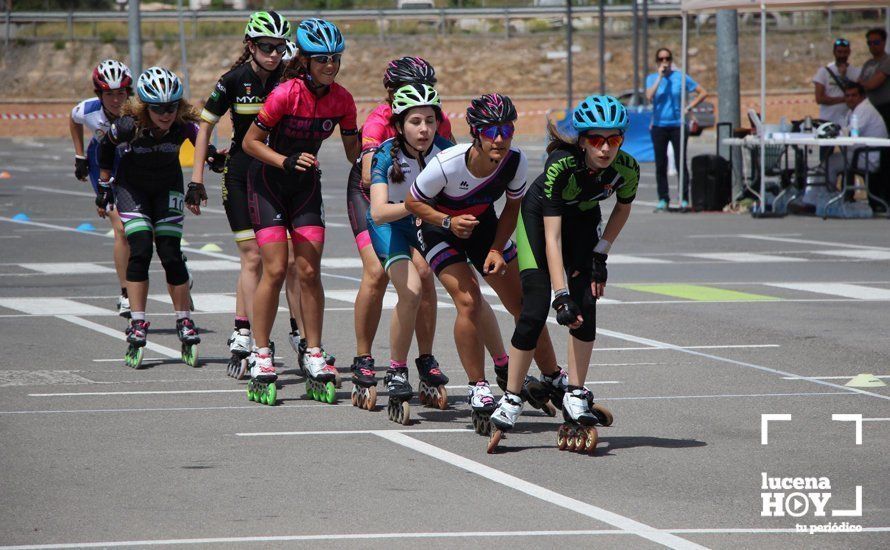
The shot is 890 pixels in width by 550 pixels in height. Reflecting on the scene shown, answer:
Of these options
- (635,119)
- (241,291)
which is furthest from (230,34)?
(241,291)


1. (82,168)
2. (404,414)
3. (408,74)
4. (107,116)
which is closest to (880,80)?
→ (82,168)

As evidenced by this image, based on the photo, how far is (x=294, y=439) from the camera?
8516mm

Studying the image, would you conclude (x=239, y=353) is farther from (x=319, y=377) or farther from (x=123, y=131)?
(x=123, y=131)

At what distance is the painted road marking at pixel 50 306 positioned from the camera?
14.1 m

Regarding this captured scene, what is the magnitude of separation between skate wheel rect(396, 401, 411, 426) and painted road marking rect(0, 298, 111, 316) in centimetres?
584

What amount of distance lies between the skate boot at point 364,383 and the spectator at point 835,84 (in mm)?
14898

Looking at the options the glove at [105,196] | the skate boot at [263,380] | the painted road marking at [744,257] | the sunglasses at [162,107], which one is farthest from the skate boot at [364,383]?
the painted road marking at [744,257]

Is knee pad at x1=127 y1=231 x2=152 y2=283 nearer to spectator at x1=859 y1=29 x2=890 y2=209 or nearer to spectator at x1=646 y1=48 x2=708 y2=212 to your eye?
spectator at x1=646 y1=48 x2=708 y2=212

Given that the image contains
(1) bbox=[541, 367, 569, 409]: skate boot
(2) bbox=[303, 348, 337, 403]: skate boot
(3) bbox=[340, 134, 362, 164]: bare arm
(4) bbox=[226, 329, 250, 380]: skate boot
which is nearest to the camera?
(1) bbox=[541, 367, 569, 409]: skate boot

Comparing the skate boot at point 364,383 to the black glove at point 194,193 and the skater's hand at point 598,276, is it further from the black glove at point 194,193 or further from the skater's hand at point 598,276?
the black glove at point 194,193

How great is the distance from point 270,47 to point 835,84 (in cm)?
1454

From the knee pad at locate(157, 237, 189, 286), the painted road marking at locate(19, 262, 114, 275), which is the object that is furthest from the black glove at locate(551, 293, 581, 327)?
the painted road marking at locate(19, 262, 114, 275)

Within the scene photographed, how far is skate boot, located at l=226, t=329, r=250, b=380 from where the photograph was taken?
10.6 metres

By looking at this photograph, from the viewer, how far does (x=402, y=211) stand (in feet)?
28.9
